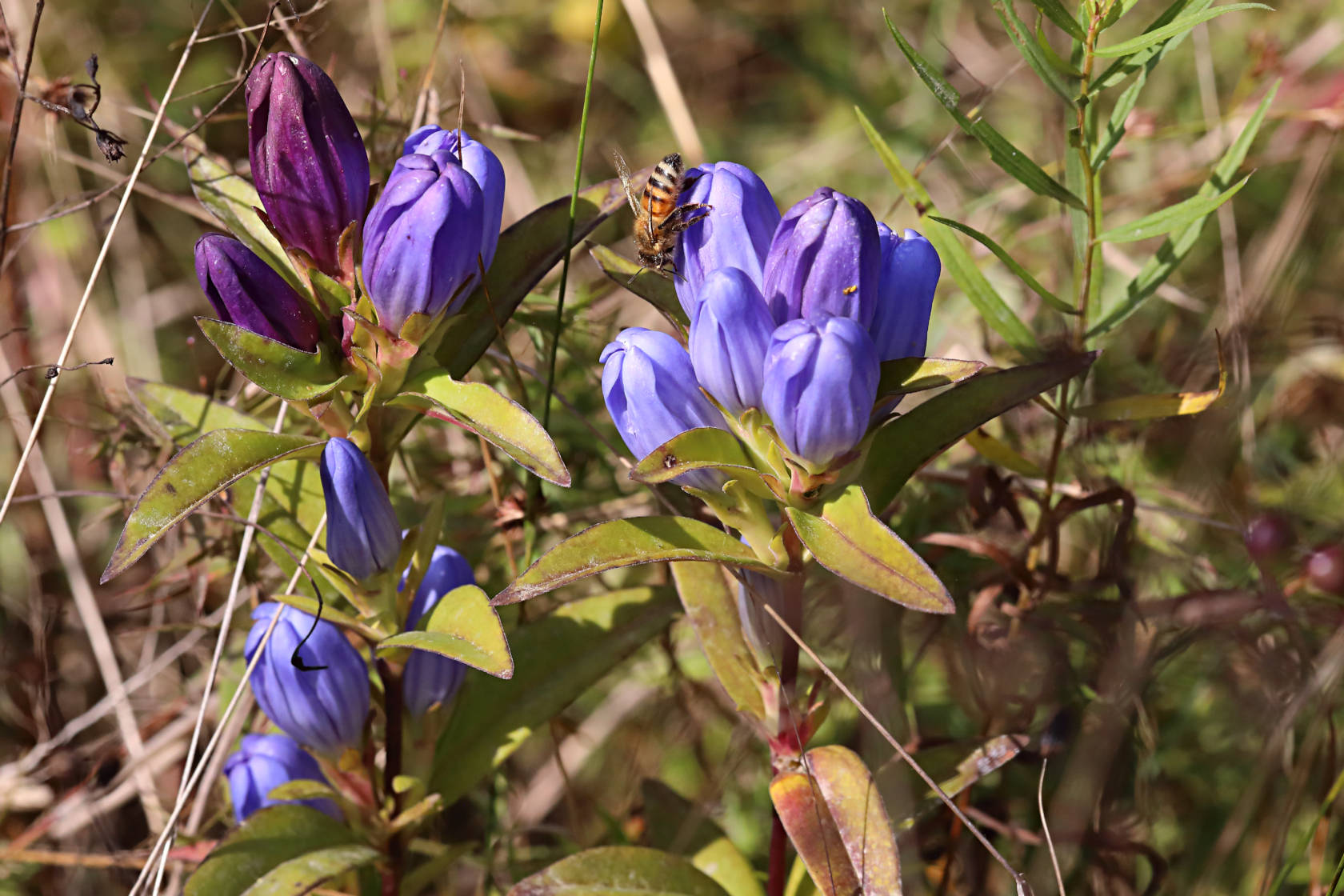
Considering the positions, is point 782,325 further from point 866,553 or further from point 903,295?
point 866,553

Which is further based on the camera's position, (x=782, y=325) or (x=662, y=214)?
(x=662, y=214)

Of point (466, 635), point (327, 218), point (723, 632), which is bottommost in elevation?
point (723, 632)

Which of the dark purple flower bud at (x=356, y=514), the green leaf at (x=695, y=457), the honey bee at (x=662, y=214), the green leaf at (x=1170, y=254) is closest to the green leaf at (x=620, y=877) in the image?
the dark purple flower bud at (x=356, y=514)

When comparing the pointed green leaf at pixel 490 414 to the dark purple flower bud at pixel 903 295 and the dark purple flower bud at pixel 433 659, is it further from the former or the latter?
the dark purple flower bud at pixel 903 295

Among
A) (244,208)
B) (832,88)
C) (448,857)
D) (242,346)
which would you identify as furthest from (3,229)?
(832,88)

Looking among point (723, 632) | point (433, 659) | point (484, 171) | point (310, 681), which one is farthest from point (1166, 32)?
point (310, 681)

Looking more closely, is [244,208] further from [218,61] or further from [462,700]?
[218,61]
